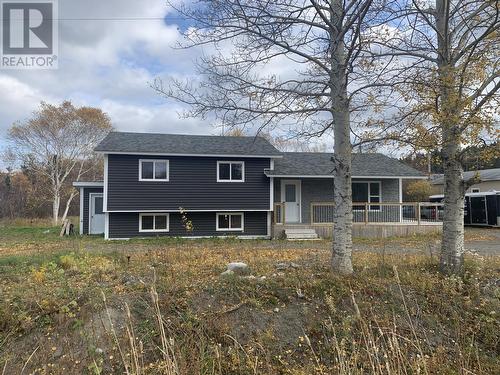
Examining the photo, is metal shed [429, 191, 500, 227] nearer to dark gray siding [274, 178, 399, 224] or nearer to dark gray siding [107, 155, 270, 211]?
dark gray siding [274, 178, 399, 224]

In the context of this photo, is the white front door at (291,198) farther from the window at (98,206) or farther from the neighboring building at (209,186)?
the window at (98,206)

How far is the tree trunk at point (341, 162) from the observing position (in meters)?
6.20

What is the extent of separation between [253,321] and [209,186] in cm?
1282

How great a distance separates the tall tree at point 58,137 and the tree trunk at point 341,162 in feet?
96.5

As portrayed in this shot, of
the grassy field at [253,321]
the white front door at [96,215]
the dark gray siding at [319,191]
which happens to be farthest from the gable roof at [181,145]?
the grassy field at [253,321]

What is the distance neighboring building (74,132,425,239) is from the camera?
1648 cm

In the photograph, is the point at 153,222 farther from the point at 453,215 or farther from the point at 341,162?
the point at 453,215

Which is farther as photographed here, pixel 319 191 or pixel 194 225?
pixel 319 191

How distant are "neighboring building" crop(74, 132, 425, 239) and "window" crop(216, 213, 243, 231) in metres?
0.05

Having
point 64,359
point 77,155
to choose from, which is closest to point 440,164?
point 64,359

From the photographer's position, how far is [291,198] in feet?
63.2

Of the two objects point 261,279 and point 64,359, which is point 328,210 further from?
point 64,359

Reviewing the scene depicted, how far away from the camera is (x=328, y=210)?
18.0 metres

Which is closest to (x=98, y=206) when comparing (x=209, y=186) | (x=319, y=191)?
(x=209, y=186)
